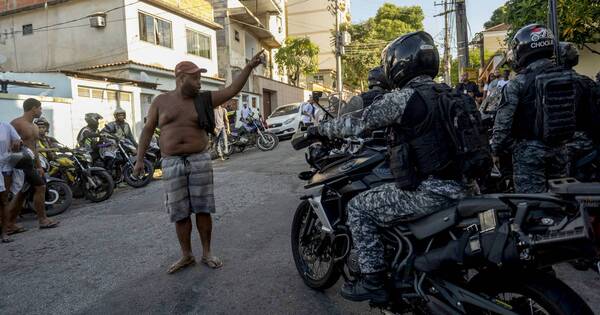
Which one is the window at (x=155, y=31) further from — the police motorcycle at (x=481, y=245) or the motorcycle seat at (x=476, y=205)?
the motorcycle seat at (x=476, y=205)

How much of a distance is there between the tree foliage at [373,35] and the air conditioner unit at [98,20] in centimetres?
2674

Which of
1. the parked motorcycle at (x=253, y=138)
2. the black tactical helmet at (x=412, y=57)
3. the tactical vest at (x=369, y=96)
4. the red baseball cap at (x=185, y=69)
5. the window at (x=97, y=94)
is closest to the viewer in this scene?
the black tactical helmet at (x=412, y=57)

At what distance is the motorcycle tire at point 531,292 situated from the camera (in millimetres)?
1834

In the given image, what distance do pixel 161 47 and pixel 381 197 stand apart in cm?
1883

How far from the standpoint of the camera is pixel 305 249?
11.7ft

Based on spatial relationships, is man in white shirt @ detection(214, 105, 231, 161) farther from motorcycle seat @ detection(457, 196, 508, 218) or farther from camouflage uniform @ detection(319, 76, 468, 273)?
motorcycle seat @ detection(457, 196, 508, 218)

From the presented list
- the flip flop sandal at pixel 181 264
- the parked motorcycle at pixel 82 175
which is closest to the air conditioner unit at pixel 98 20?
Result: the parked motorcycle at pixel 82 175

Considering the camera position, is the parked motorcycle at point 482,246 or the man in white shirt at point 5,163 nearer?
the parked motorcycle at point 482,246

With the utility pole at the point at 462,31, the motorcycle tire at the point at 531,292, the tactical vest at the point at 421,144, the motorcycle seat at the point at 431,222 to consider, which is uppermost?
the utility pole at the point at 462,31

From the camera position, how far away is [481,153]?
229cm

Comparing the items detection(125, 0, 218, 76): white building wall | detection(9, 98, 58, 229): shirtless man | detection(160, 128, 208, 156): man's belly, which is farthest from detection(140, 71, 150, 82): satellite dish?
detection(160, 128, 208, 156): man's belly

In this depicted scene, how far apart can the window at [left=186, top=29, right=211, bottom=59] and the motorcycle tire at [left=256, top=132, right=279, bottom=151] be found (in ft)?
30.8

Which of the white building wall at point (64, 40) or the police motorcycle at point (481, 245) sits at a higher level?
the white building wall at point (64, 40)

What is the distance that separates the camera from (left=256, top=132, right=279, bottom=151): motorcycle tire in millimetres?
14570
